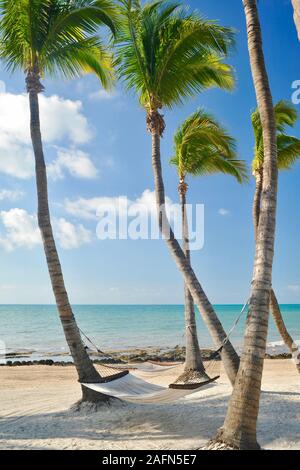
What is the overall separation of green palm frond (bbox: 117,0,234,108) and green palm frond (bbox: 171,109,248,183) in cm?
97

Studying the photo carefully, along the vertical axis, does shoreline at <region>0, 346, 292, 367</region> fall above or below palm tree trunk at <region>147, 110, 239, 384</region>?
below

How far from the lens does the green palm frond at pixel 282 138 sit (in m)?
9.02

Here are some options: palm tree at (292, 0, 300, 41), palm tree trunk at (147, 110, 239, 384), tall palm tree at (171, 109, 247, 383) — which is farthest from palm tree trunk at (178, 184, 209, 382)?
palm tree at (292, 0, 300, 41)

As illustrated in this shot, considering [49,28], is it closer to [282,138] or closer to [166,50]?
[166,50]

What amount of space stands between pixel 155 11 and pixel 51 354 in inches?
701

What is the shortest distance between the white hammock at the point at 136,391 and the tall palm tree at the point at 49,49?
1.77 ft

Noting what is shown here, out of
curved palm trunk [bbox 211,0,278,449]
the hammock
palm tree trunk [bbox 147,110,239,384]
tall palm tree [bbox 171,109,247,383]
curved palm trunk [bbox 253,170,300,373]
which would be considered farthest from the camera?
tall palm tree [bbox 171,109,247,383]

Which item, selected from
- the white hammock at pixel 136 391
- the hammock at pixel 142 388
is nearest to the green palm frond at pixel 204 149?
the hammock at pixel 142 388

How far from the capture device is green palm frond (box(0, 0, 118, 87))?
7.24m

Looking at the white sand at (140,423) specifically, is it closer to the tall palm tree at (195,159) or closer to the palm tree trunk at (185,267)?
the palm tree trunk at (185,267)

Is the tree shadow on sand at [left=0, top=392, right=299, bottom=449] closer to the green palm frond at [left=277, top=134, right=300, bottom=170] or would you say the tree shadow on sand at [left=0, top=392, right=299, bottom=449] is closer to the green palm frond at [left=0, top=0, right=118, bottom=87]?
the green palm frond at [left=277, top=134, right=300, bottom=170]
